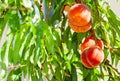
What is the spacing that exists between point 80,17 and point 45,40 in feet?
0.36

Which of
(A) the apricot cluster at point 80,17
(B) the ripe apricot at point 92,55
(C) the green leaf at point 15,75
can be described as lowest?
(C) the green leaf at point 15,75

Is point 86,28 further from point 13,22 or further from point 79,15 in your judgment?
point 13,22

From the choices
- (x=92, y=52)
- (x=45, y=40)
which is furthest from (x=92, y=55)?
(x=45, y=40)

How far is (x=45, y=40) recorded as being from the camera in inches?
35.5

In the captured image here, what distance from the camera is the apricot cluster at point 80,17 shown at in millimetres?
909

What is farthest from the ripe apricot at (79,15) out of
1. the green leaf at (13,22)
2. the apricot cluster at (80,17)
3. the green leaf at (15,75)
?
the green leaf at (15,75)

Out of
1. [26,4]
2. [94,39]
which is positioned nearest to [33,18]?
[26,4]

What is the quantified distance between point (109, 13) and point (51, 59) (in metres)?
0.24

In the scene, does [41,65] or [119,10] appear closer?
[41,65]

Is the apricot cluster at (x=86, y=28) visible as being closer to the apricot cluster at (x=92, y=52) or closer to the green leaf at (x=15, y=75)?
the apricot cluster at (x=92, y=52)

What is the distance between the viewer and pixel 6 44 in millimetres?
943

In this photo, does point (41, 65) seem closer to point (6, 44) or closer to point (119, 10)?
point (6, 44)

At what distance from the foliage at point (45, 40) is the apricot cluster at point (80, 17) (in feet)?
0.12

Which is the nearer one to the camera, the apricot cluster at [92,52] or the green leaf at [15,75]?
the apricot cluster at [92,52]
